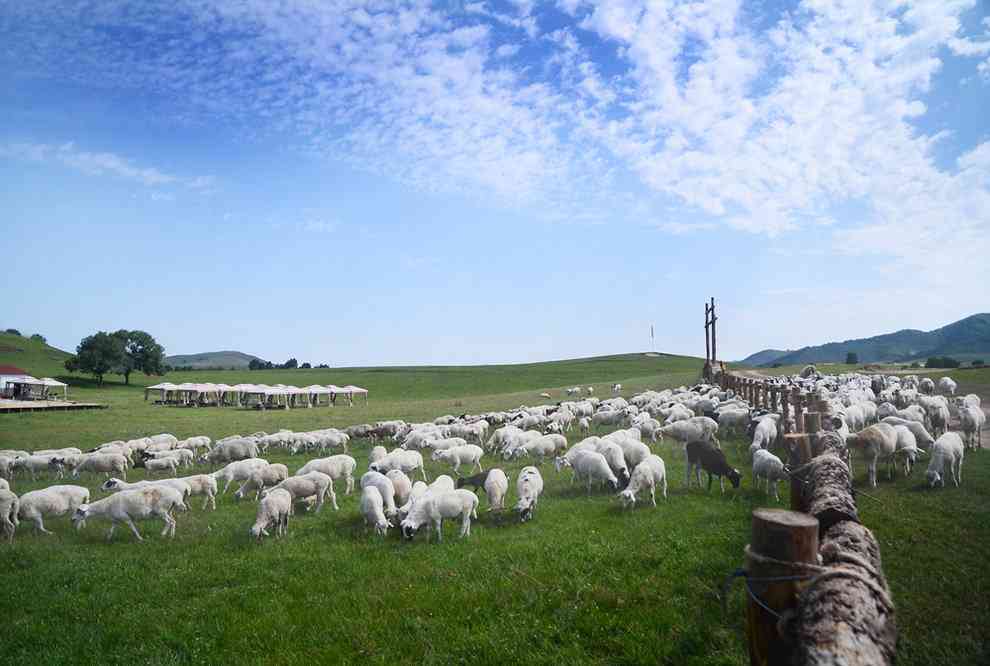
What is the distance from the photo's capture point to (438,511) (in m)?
11.2

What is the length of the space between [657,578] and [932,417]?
1713cm

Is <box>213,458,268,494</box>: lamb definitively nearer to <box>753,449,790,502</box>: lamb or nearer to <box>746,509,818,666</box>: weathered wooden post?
<box>753,449,790,502</box>: lamb

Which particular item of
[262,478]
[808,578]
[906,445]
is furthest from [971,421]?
[262,478]

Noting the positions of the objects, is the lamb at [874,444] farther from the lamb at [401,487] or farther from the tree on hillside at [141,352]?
the tree on hillside at [141,352]

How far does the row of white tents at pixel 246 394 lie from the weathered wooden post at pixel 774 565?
61.6 metres

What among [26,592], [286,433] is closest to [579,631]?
[26,592]

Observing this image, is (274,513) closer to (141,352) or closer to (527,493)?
(527,493)

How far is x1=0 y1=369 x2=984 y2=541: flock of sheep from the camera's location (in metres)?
12.5

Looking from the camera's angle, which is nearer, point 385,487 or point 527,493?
point 527,493

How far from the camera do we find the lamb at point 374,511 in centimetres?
1169

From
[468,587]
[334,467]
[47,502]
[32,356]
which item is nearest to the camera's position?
[468,587]

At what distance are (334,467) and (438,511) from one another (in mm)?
6196

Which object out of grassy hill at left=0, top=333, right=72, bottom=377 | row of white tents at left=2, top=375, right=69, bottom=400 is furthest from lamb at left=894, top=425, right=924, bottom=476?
grassy hill at left=0, top=333, right=72, bottom=377

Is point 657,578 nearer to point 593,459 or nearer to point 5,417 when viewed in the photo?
point 593,459
